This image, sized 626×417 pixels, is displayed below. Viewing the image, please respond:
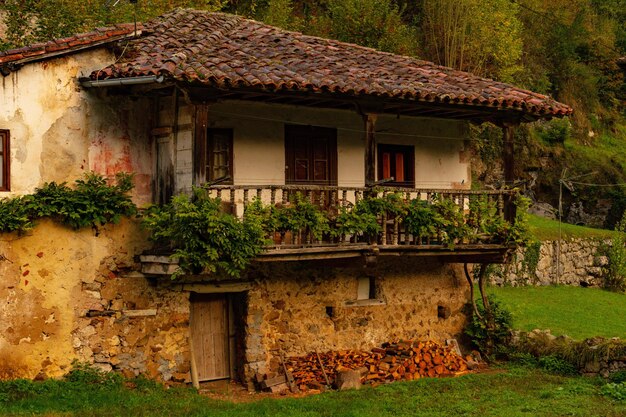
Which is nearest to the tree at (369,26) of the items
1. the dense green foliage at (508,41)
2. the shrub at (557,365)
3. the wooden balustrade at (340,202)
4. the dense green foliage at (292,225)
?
the dense green foliage at (508,41)

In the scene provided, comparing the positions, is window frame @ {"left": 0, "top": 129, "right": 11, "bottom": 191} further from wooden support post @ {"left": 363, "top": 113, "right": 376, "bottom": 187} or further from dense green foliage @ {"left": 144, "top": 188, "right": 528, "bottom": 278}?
wooden support post @ {"left": 363, "top": 113, "right": 376, "bottom": 187}

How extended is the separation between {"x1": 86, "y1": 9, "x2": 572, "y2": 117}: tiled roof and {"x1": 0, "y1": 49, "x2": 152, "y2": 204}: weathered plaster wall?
22.6 inches

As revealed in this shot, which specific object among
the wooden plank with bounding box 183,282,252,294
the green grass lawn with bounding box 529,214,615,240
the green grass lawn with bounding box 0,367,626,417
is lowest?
the green grass lawn with bounding box 0,367,626,417

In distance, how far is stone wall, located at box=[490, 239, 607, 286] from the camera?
86.3 ft

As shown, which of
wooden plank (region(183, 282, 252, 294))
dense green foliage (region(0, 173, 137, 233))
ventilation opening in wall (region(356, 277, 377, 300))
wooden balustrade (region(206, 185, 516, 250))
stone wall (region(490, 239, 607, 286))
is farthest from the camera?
stone wall (region(490, 239, 607, 286))

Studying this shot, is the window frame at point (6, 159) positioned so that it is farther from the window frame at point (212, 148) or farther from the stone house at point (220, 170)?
the window frame at point (212, 148)

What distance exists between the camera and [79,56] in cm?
1438

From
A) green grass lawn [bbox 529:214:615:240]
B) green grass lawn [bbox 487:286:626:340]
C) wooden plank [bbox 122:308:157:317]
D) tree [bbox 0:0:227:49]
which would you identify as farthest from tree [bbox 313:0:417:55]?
wooden plank [bbox 122:308:157:317]

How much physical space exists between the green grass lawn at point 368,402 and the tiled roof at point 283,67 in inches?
187

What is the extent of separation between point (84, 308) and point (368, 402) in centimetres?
467

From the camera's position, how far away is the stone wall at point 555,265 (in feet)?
86.3

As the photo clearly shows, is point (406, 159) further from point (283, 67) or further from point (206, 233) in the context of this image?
point (206, 233)

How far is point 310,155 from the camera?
16.7 meters

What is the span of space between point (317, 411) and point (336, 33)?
1720cm
